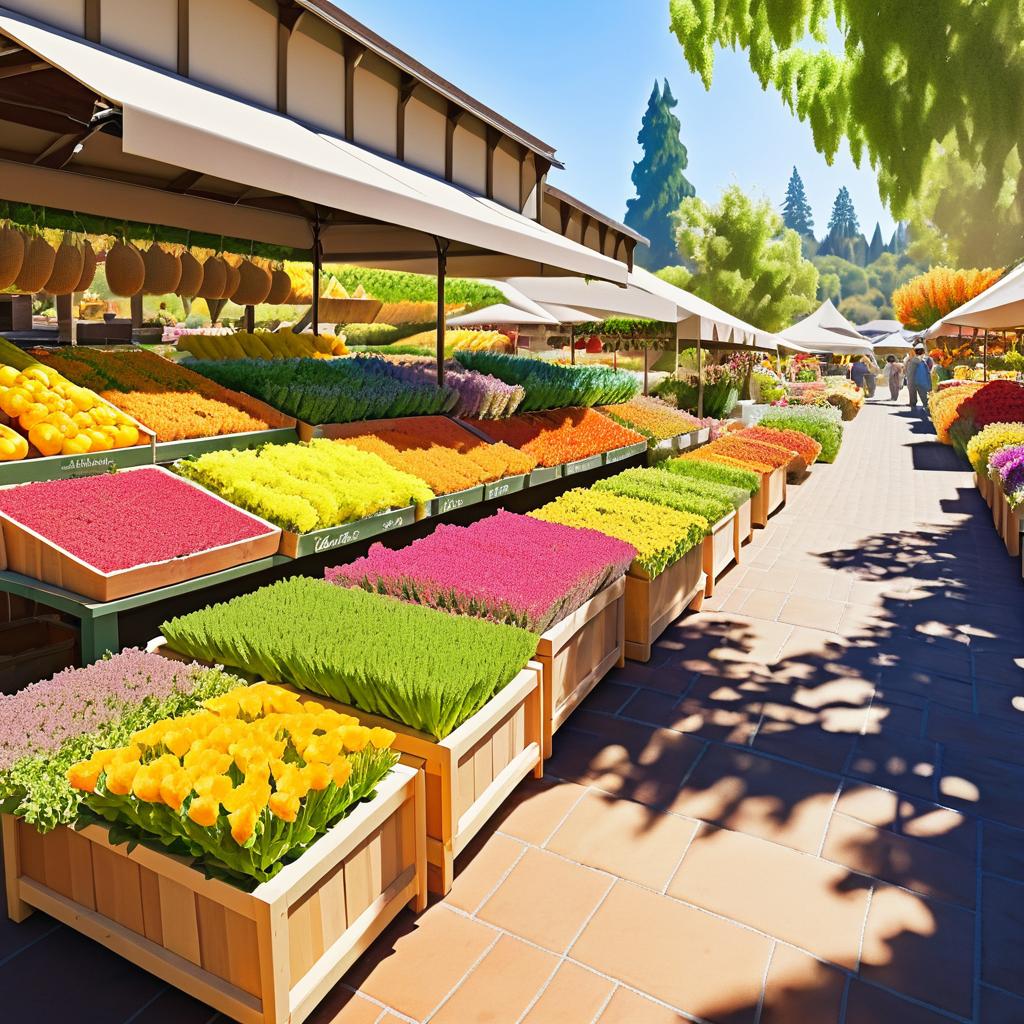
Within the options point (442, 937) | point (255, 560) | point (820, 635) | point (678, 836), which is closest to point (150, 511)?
point (255, 560)

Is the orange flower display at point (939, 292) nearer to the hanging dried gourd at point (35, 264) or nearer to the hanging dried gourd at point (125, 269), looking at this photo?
the hanging dried gourd at point (125, 269)

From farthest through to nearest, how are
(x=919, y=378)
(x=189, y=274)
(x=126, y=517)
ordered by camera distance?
(x=919, y=378), (x=189, y=274), (x=126, y=517)

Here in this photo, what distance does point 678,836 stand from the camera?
Result: 3408 millimetres

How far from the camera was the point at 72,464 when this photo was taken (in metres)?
3.97

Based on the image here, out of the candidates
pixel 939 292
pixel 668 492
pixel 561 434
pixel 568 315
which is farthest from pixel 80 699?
pixel 939 292

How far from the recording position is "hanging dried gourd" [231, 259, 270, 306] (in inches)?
275

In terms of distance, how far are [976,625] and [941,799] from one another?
113 inches

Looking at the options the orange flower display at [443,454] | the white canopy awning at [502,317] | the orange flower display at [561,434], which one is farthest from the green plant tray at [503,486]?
the white canopy awning at [502,317]

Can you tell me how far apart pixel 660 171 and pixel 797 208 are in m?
42.2

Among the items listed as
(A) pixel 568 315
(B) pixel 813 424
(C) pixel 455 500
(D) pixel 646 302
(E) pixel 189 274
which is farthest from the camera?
(A) pixel 568 315

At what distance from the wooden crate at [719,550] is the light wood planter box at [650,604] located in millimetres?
593

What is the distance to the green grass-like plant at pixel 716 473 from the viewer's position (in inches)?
314

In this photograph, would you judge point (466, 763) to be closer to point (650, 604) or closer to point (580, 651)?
point (580, 651)

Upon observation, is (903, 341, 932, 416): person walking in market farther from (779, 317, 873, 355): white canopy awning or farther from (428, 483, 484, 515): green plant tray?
(428, 483, 484, 515): green plant tray
